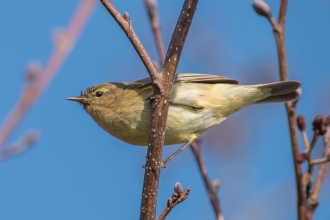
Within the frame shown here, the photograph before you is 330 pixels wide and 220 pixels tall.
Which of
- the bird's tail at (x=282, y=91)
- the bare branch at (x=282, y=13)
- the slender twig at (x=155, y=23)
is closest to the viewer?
the bare branch at (x=282, y=13)

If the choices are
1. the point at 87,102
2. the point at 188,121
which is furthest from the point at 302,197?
the point at 87,102

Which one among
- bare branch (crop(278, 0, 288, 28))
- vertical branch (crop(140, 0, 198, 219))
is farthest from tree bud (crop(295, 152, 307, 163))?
bare branch (crop(278, 0, 288, 28))

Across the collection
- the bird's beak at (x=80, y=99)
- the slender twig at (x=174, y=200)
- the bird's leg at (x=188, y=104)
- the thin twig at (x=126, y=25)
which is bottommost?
the slender twig at (x=174, y=200)

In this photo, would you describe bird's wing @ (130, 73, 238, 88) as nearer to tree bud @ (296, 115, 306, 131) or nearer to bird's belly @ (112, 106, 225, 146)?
bird's belly @ (112, 106, 225, 146)

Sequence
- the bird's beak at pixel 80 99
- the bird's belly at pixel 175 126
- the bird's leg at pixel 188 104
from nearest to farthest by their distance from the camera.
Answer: the bird's belly at pixel 175 126, the bird's leg at pixel 188 104, the bird's beak at pixel 80 99

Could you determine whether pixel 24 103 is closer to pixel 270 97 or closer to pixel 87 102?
pixel 87 102

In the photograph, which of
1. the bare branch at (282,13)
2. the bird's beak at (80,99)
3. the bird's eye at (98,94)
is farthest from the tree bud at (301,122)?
the bird's beak at (80,99)

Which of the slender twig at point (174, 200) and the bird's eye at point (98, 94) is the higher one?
the bird's eye at point (98, 94)

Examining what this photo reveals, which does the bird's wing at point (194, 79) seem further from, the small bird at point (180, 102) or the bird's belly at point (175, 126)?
the bird's belly at point (175, 126)
